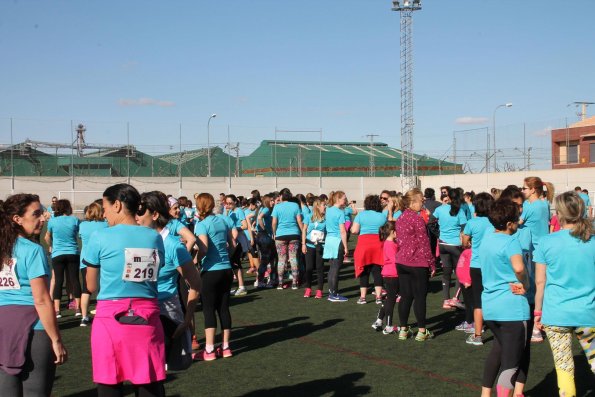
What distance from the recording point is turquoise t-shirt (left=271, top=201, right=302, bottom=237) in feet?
41.1

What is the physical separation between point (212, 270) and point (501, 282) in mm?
3685

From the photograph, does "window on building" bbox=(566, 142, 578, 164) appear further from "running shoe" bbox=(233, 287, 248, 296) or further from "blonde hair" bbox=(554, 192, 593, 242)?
"blonde hair" bbox=(554, 192, 593, 242)

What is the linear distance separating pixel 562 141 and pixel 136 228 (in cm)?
4263

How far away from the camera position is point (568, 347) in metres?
4.99

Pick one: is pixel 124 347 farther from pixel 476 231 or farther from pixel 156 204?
pixel 476 231

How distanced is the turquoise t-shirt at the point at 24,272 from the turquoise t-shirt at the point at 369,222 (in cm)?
715

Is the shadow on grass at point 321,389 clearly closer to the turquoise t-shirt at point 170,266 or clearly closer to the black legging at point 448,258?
the turquoise t-shirt at point 170,266

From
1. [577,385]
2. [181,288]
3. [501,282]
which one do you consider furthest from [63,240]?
[577,385]

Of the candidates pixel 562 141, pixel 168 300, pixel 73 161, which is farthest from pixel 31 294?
pixel 562 141

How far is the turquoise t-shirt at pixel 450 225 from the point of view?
10.2 metres

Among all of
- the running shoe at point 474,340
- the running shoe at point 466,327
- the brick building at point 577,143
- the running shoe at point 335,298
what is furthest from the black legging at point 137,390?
the brick building at point 577,143

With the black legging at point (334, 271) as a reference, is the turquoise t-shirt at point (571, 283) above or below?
above

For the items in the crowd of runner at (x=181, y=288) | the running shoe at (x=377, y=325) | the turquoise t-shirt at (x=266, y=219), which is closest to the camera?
the crowd of runner at (x=181, y=288)

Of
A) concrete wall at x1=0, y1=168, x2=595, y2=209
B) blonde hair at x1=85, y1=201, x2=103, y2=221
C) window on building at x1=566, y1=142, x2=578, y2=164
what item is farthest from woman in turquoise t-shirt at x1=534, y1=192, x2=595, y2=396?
window on building at x1=566, y1=142, x2=578, y2=164
